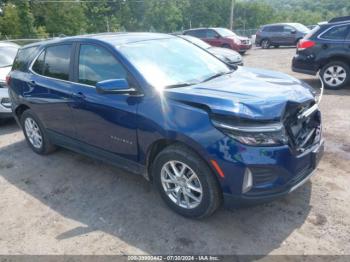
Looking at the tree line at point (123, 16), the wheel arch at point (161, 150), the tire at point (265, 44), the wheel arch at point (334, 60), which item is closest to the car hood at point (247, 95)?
the wheel arch at point (161, 150)

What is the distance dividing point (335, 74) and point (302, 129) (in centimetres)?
555

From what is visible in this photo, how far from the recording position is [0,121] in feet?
22.5

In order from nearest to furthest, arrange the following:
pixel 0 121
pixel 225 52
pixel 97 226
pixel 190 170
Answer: pixel 190 170, pixel 97 226, pixel 0 121, pixel 225 52

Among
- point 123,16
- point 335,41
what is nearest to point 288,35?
point 335,41

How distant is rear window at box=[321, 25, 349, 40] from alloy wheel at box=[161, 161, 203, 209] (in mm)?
6474

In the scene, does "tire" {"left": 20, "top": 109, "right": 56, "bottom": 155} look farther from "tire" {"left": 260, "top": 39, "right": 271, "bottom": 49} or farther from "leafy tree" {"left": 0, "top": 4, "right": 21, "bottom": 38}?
"leafy tree" {"left": 0, "top": 4, "right": 21, "bottom": 38}

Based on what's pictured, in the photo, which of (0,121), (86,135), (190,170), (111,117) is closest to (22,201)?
(86,135)

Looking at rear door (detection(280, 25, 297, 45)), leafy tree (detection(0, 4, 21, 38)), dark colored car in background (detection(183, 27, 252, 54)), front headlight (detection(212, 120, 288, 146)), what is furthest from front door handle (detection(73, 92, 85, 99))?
leafy tree (detection(0, 4, 21, 38))

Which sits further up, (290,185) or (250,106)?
(250,106)

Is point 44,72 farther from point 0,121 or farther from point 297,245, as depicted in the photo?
point 297,245

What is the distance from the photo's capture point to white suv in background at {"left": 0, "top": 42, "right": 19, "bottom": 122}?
20.5 feet

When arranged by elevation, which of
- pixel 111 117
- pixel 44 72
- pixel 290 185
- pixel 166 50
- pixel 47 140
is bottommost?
pixel 47 140

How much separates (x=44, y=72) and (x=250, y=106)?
311cm

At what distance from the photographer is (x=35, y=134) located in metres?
4.91
